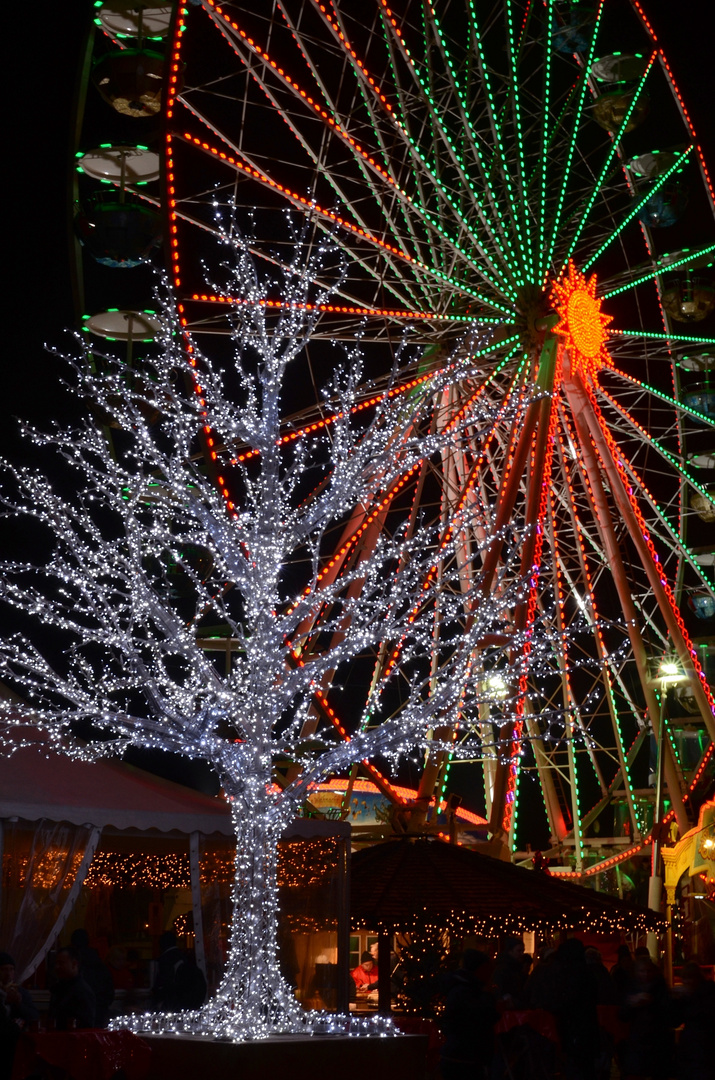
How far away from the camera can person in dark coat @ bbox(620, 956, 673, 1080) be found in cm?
810

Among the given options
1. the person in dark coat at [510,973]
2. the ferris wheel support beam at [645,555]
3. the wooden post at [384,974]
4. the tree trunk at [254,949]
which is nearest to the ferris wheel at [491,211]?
the ferris wheel support beam at [645,555]

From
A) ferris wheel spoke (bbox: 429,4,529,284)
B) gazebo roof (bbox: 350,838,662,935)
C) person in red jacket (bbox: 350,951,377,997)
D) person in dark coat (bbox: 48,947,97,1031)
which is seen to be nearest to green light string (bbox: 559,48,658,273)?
ferris wheel spoke (bbox: 429,4,529,284)

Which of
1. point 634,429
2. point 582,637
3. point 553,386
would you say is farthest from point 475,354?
point 582,637

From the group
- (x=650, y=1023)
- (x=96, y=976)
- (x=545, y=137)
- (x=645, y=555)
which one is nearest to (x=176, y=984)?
(x=96, y=976)

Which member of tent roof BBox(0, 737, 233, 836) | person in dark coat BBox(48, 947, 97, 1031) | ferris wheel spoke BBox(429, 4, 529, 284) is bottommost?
person in dark coat BBox(48, 947, 97, 1031)

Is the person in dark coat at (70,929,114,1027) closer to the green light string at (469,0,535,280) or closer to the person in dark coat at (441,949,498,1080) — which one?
the person in dark coat at (441,949,498,1080)

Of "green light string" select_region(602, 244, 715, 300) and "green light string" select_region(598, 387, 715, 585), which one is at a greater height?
"green light string" select_region(602, 244, 715, 300)

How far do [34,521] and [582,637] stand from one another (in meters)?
13.5

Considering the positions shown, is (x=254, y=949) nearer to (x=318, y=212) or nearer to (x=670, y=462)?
(x=318, y=212)

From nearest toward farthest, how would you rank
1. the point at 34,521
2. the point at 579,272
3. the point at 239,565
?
1. the point at 239,565
2. the point at 579,272
3. the point at 34,521

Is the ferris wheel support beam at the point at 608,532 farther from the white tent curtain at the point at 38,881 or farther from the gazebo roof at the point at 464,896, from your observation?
the white tent curtain at the point at 38,881

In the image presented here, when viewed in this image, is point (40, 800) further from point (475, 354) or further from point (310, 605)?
point (475, 354)

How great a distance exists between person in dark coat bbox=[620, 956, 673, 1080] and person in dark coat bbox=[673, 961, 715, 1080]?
0.33 meters

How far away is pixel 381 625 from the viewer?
34.2 ft
